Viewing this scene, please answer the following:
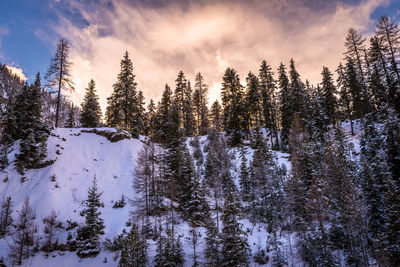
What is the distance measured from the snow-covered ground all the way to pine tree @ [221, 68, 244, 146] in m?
9.17

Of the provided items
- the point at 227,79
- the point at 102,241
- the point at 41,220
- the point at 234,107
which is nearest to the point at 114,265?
the point at 102,241

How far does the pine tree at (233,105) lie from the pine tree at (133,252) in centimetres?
2766

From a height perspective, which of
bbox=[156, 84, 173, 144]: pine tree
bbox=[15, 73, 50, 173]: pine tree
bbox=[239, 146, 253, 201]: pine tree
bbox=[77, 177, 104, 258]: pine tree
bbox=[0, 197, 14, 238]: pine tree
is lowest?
bbox=[77, 177, 104, 258]: pine tree

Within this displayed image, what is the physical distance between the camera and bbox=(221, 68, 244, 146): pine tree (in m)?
42.5

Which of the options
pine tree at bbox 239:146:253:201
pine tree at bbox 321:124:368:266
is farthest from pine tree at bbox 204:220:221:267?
pine tree at bbox 321:124:368:266

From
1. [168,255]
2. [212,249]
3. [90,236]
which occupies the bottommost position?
[168,255]

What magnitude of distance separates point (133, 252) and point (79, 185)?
13589 mm

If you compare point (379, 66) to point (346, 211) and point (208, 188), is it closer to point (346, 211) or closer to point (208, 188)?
point (346, 211)

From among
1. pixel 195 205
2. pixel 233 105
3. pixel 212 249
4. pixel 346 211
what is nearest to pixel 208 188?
pixel 195 205

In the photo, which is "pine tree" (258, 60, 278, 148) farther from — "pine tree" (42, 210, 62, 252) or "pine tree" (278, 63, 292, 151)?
"pine tree" (42, 210, 62, 252)

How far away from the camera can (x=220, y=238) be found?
19.2 metres

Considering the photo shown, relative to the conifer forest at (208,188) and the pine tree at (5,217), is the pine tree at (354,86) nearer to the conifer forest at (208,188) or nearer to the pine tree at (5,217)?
the conifer forest at (208,188)

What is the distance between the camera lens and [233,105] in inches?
1753

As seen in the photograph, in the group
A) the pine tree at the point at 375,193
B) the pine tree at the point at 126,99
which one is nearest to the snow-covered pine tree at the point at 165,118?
the pine tree at the point at 126,99
